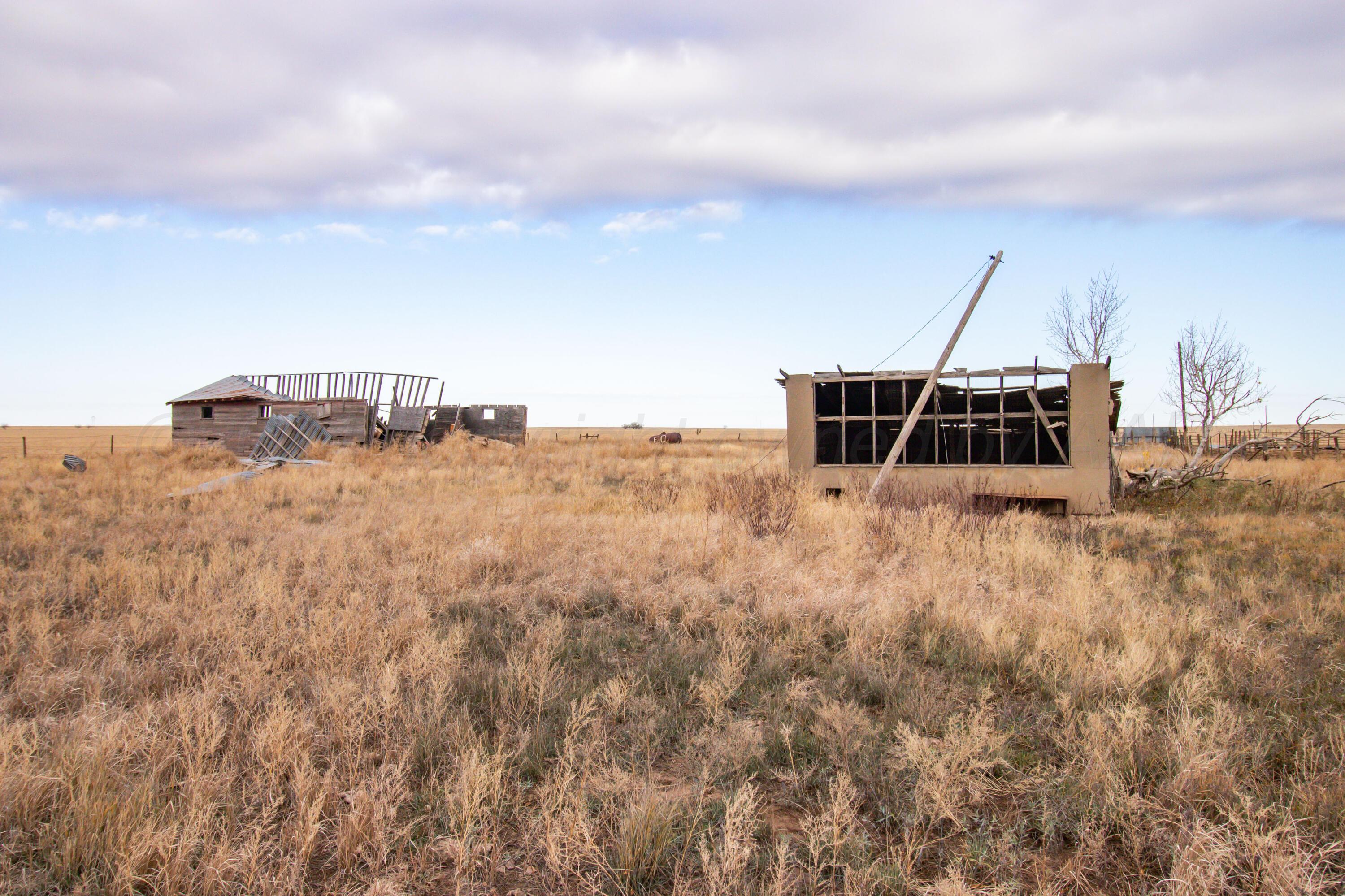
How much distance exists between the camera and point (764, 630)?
19.3 feet

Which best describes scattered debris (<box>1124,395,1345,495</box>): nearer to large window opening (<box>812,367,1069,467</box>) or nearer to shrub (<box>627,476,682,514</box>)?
large window opening (<box>812,367,1069,467</box>)

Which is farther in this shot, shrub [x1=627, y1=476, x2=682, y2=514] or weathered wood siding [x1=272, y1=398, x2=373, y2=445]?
weathered wood siding [x1=272, y1=398, x2=373, y2=445]

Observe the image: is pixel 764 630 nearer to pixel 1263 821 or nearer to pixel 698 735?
pixel 698 735

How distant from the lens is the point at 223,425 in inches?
1041

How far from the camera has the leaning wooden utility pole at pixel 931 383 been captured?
37.9 ft

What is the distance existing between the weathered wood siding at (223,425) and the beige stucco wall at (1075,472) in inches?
849

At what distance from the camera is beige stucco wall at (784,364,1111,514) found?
476 inches

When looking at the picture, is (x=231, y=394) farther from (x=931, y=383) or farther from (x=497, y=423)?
(x=931, y=383)

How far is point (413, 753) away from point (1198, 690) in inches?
185

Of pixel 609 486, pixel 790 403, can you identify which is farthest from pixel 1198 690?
pixel 609 486

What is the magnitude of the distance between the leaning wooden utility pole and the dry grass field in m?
2.64

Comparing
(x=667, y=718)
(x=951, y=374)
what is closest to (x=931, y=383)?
(x=951, y=374)

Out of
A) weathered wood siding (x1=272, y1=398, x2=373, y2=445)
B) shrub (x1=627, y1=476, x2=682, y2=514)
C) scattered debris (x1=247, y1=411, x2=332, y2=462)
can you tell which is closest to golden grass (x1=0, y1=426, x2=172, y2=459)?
scattered debris (x1=247, y1=411, x2=332, y2=462)

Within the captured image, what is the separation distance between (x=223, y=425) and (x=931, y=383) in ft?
81.8
